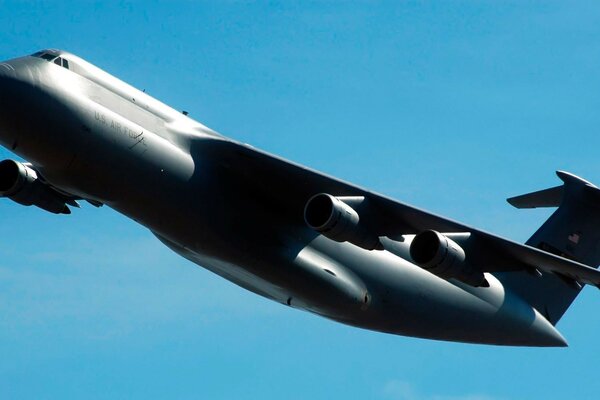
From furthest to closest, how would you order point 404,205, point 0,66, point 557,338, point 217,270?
point 557,338 < point 217,270 < point 404,205 < point 0,66

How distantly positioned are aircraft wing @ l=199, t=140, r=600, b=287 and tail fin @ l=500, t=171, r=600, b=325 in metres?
3.95

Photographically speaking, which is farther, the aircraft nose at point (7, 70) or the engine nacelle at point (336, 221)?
the engine nacelle at point (336, 221)

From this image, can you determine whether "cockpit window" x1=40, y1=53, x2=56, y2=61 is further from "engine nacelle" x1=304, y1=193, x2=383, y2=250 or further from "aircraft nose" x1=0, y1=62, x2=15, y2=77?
"engine nacelle" x1=304, y1=193, x2=383, y2=250

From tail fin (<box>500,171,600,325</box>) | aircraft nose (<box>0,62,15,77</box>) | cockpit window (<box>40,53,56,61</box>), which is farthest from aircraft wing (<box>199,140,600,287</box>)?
tail fin (<box>500,171,600,325</box>)

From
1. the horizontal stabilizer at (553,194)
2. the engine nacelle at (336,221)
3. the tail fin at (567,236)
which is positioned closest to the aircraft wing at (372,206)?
the engine nacelle at (336,221)

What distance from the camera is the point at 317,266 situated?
1973 cm

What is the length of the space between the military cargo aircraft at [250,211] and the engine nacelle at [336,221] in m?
0.02

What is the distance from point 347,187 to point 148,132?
3404 mm

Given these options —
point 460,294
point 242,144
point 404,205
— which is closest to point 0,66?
point 242,144

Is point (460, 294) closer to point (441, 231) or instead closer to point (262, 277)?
point (441, 231)

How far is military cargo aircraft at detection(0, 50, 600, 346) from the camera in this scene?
707 inches

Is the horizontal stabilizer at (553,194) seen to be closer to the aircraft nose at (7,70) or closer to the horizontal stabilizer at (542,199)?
the horizontal stabilizer at (542,199)

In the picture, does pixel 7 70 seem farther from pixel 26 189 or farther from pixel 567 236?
pixel 567 236

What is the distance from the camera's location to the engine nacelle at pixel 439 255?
18.8 meters
